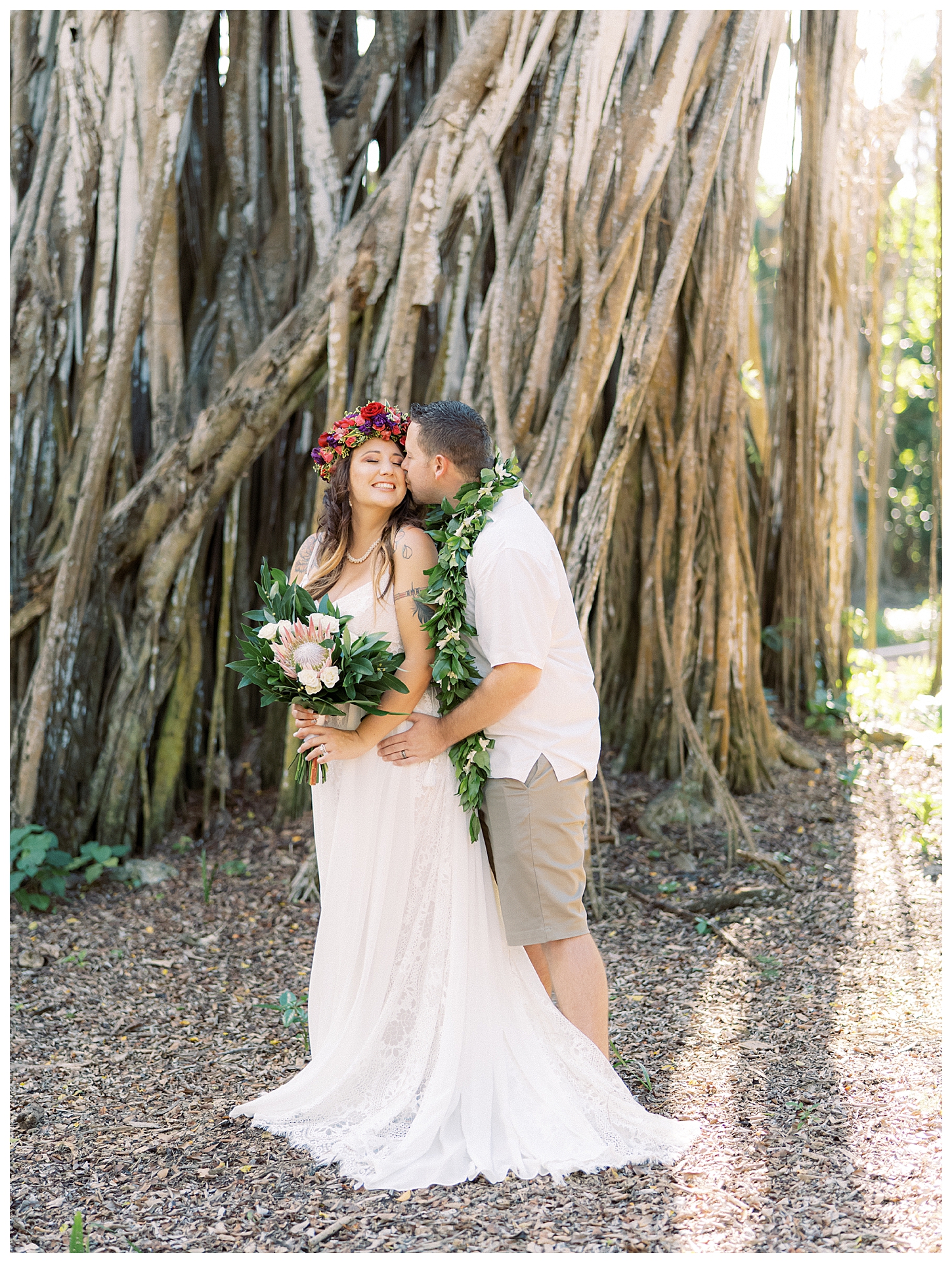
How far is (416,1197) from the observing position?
1.78m

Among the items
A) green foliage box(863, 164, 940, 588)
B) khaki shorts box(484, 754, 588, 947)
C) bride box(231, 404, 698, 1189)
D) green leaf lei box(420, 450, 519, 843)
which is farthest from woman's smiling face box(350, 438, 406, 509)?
green foliage box(863, 164, 940, 588)

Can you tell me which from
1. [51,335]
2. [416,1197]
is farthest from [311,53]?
[416,1197]

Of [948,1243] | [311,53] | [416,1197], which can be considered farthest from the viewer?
[311,53]

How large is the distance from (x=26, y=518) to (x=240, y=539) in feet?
2.49

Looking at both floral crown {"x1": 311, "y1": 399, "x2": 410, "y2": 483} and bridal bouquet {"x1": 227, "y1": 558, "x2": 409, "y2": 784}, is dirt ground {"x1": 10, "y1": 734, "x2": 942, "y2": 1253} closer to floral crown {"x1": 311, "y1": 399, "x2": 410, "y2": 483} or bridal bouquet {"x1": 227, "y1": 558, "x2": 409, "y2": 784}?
bridal bouquet {"x1": 227, "y1": 558, "x2": 409, "y2": 784}

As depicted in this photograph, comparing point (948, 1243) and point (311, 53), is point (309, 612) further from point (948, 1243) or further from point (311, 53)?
point (311, 53)

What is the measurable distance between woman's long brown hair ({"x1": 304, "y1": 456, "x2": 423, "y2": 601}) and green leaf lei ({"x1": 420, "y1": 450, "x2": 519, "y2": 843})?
0.13 meters

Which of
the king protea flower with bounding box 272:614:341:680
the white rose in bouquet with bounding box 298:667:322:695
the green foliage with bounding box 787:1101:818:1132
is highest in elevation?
the king protea flower with bounding box 272:614:341:680

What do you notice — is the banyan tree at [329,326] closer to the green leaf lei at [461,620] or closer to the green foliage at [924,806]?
the green foliage at [924,806]

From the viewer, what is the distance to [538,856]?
1.92 metres

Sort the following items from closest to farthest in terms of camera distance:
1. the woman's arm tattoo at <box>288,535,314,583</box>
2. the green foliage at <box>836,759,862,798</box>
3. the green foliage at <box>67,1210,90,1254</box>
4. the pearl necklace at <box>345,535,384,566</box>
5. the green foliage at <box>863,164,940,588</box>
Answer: the green foliage at <box>67,1210,90,1254</box> < the pearl necklace at <box>345,535,384,566</box> < the woman's arm tattoo at <box>288,535,314,583</box> < the green foliage at <box>836,759,862,798</box> < the green foliage at <box>863,164,940,588</box>

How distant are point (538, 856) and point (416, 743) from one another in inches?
12.2

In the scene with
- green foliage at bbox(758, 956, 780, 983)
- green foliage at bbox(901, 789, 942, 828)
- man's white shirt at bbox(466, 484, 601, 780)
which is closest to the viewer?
man's white shirt at bbox(466, 484, 601, 780)

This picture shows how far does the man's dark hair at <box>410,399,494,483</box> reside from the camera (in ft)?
6.49
